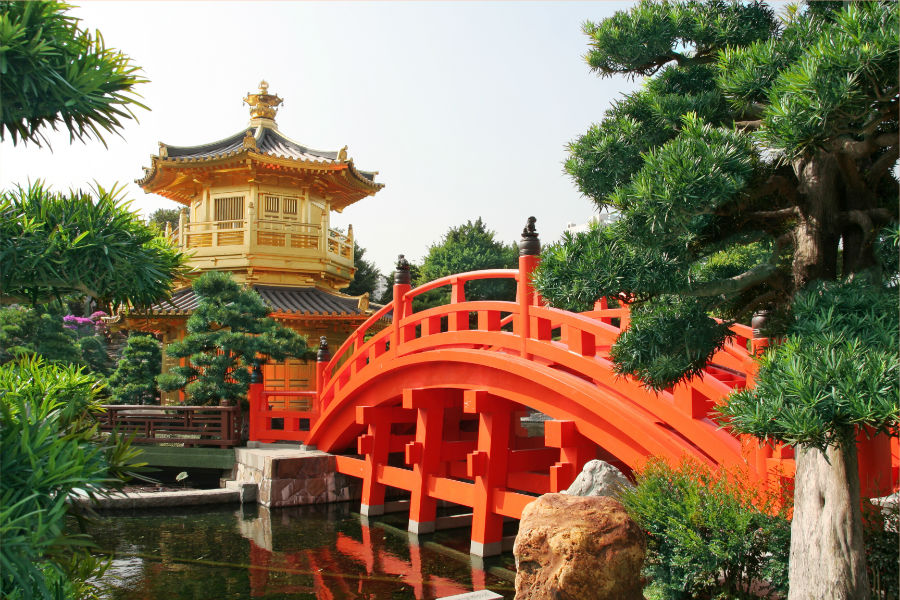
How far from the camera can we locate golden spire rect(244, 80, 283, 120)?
1967 centimetres

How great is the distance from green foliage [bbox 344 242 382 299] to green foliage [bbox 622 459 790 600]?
26077 millimetres

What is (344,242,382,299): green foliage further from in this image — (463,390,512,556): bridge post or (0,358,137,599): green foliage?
(0,358,137,599): green foliage

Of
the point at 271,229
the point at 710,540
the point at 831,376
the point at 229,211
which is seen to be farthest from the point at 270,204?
the point at 831,376

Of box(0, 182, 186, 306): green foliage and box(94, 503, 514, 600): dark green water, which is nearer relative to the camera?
box(0, 182, 186, 306): green foliage

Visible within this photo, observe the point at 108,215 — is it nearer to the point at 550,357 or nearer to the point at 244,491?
the point at 550,357

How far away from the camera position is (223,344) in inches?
523

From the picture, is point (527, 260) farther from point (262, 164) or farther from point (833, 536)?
point (262, 164)

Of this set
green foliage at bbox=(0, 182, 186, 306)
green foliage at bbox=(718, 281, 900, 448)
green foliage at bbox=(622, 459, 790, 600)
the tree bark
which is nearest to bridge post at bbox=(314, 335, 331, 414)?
green foliage at bbox=(622, 459, 790, 600)

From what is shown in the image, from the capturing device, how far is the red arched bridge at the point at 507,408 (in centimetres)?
593

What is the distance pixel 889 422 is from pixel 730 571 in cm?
189

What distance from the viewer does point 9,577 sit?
264 cm

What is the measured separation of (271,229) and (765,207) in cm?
1404

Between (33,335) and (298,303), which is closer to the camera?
(298,303)

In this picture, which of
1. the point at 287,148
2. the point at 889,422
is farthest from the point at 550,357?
the point at 287,148
